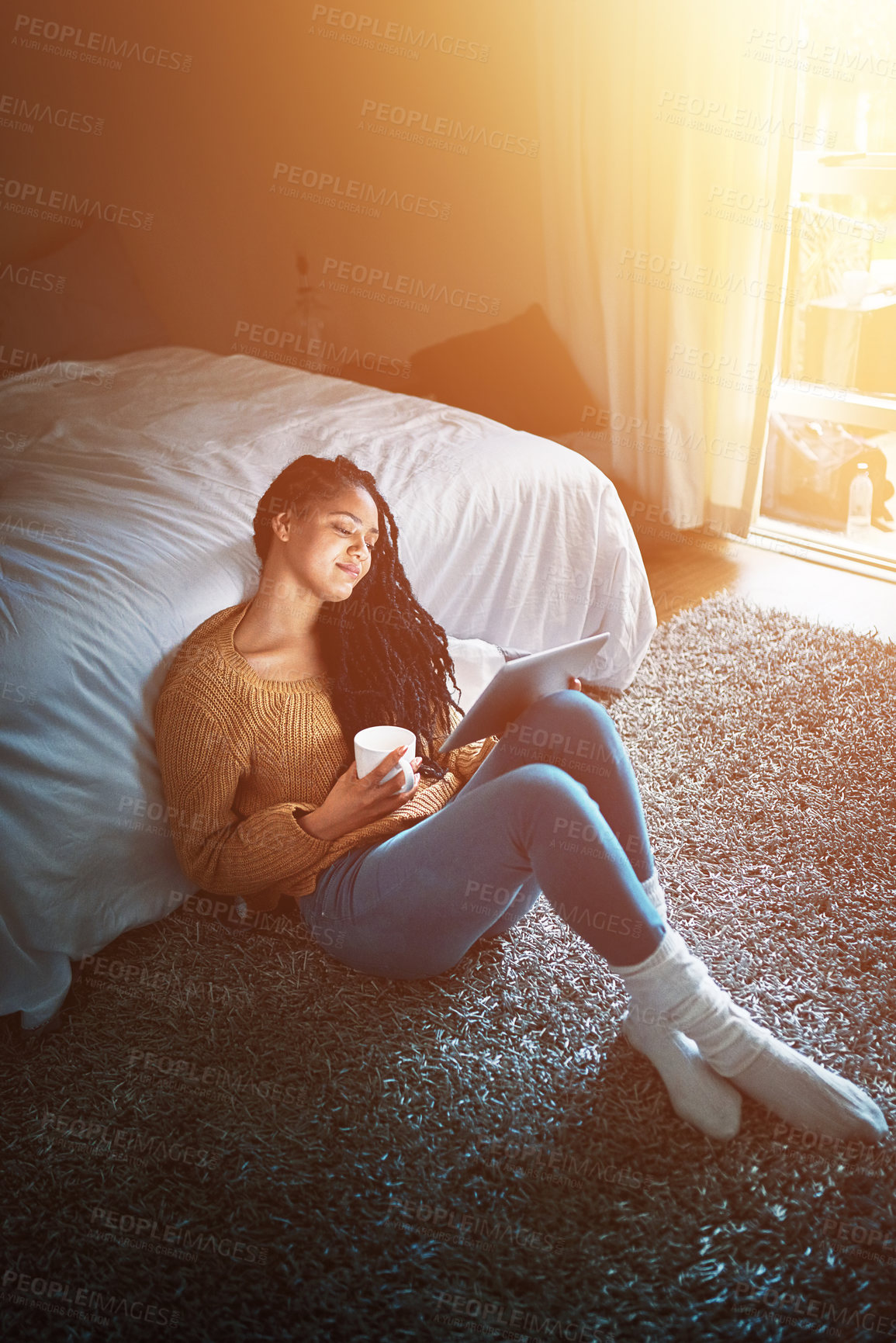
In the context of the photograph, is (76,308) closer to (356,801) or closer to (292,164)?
(292,164)

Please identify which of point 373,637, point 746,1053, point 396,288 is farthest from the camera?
point 396,288

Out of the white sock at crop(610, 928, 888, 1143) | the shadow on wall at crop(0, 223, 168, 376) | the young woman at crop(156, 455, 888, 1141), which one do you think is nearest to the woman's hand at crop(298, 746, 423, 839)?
the young woman at crop(156, 455, 888, 1141)

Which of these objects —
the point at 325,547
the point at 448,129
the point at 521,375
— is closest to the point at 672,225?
the point at 521,375

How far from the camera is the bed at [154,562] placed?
148 centimetres

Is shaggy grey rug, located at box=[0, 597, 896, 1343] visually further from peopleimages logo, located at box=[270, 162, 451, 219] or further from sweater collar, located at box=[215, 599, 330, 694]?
peopleimages logo, located at box=[270, 162, 451, 219]

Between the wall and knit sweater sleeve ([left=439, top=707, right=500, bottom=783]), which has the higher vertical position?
the wall

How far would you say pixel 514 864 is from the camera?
1.31 meters

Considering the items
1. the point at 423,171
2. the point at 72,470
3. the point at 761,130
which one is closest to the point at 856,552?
the point at 761,130

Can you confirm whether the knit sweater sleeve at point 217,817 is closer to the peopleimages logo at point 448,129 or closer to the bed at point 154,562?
the bed at point 154,562

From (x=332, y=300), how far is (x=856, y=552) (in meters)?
2.15

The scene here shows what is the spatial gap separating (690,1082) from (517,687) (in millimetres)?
562

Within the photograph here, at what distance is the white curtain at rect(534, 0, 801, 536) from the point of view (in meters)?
2.99

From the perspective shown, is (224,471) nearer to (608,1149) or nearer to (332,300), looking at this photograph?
(608,1149)

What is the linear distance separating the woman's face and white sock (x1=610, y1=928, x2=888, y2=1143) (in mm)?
662
